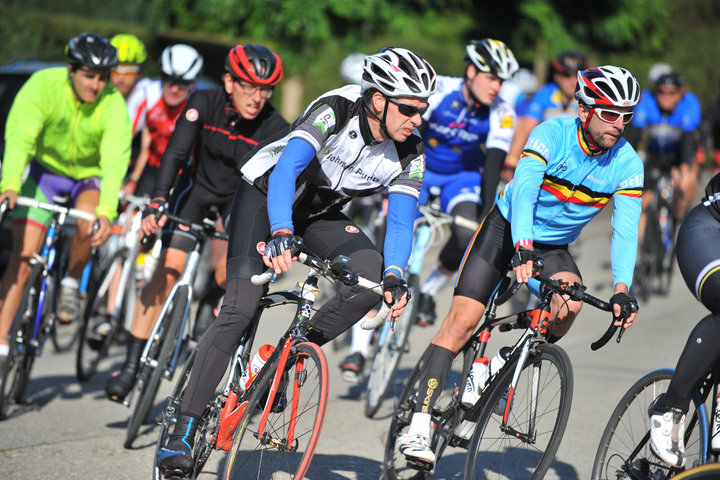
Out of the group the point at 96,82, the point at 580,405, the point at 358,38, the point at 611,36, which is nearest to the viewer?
the point at 96,82

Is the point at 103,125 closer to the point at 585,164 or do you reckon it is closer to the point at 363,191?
the point at 363,191

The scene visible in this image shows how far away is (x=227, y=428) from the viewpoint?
14.3 ft

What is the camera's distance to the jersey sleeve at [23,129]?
5785 mm

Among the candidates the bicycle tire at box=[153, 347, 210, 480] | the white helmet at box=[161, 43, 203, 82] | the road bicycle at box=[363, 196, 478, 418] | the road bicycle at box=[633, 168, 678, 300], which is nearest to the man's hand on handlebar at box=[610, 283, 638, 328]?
the bicycle tire at box=[153, 347, 210, 480]

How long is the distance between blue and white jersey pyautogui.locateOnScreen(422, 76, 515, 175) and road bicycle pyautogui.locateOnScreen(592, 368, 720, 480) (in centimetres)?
300

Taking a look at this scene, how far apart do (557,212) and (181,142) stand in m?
2.37

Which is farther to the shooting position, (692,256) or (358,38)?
(358,38)

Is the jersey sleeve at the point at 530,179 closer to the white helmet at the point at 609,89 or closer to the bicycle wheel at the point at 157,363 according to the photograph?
→ the white helmet at the point at 609,89

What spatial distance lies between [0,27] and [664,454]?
14.9m

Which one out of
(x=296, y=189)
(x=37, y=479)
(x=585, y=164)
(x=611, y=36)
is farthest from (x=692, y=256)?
(x=611, y=36)

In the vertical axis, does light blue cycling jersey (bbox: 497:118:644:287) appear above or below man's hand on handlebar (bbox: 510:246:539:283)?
above

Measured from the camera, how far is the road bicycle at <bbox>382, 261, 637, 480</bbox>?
418cm

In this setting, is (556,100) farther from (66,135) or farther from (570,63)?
(66,135)

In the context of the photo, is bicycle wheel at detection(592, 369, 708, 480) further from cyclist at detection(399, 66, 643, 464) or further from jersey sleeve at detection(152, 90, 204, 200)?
jersey sleeve at detection(152, 90, 204, 200)
